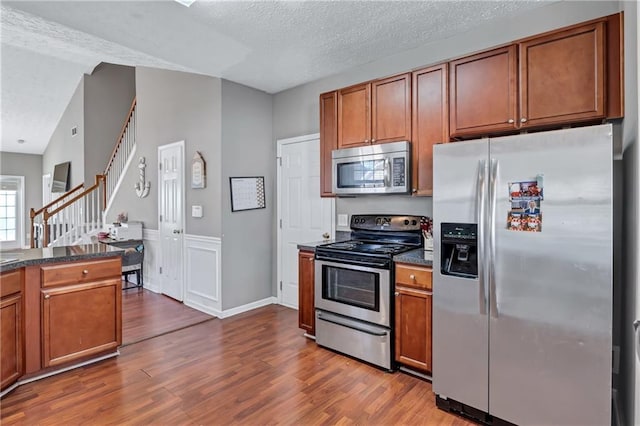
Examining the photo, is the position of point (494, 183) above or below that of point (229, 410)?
above

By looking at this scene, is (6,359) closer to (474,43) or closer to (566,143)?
(566,143)

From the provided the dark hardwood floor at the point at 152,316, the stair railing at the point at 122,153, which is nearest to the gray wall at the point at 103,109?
the stair railing at the point at 122,153

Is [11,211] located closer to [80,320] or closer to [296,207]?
[80,320]

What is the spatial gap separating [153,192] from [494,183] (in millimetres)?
4844

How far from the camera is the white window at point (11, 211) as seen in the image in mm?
8883

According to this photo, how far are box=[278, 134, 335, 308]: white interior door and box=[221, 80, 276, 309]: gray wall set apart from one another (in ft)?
0.58

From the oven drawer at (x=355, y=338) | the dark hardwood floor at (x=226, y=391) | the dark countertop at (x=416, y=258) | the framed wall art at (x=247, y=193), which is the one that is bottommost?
the dark hardwood floor at (x=226, y=391)

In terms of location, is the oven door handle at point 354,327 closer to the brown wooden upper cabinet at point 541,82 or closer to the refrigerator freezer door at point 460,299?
the refrigerator freezer door at point 460,299

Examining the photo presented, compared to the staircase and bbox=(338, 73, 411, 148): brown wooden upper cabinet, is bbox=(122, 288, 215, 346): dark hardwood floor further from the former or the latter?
bbox=(338, 73, 411, 148): brown wooden upper cabinet

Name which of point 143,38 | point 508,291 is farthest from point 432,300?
point 143,38

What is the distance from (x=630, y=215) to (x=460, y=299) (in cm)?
99

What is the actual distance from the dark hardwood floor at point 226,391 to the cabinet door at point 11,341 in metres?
0.14

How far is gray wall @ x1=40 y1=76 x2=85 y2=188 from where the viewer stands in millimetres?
7332

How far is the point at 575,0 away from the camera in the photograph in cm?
246
